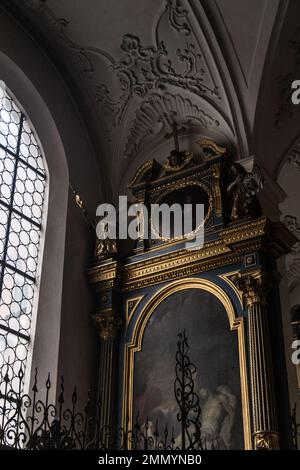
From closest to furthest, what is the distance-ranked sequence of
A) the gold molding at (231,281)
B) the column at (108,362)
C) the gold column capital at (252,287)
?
the gold column capital at (252,287)
the gold molding at (231,281)
the column at (108,362)

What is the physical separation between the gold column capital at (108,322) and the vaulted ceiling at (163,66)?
238 cm

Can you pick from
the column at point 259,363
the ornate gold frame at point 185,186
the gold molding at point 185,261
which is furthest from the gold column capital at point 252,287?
the ornate gold frame at point 185,186

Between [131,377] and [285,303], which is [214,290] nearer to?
[285,303]

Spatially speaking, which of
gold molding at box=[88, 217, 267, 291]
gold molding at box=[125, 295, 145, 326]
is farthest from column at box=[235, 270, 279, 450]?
gold molding at box=[125, 295, 145, 326]

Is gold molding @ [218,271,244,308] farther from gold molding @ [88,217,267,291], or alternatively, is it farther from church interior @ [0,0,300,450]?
gold molding @ [88,217,267,291]

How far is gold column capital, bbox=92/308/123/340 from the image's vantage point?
11.3 m

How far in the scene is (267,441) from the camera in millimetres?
9188

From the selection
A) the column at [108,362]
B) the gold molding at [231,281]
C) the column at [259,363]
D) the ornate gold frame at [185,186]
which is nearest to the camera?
the column at [259,363]

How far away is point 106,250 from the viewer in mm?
11875

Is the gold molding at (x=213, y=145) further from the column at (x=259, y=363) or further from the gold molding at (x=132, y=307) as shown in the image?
the gold molding at (x=132, y=307)

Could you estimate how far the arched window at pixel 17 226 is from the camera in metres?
10.5

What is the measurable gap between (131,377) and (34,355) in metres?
1.42
